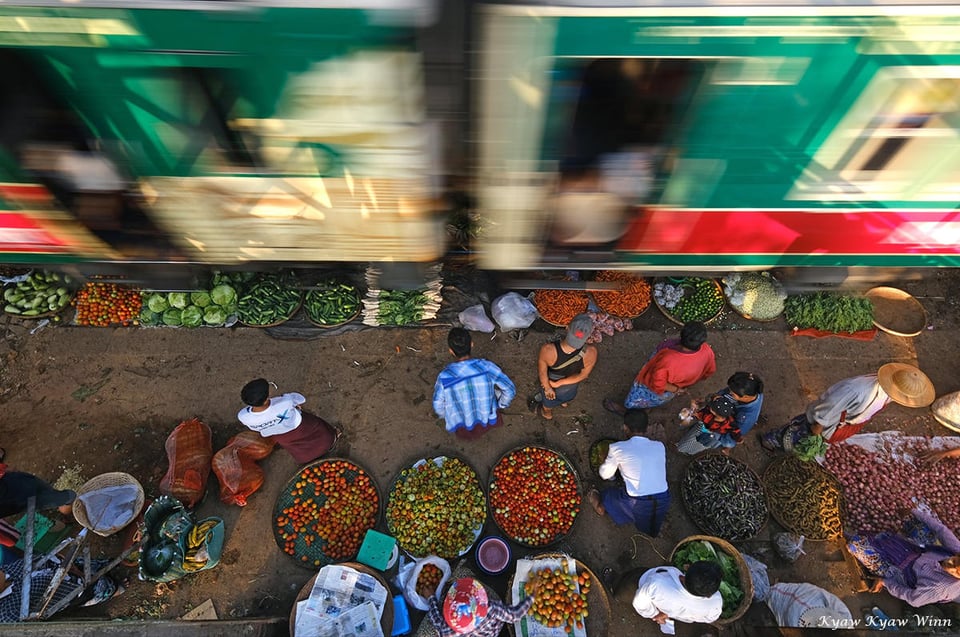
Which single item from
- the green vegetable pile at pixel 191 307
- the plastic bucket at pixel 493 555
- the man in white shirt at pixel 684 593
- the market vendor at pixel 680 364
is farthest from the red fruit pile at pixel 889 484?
the green vegetable pile at pixel 191 307

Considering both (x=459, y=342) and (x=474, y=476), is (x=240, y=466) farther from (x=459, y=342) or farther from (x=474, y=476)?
(x=459, y=342)

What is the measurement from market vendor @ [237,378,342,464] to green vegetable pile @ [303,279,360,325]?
144 cm

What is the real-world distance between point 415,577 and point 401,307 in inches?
121

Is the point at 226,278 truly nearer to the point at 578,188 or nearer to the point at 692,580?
the point at 578,188

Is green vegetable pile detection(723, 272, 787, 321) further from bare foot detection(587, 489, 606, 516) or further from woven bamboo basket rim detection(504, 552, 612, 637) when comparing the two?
woven bamboo basket rim detection(504, 552, 612, 637)

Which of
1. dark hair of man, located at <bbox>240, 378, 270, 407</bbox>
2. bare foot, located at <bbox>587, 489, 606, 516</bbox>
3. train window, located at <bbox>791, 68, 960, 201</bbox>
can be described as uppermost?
train window, located at <bbox>791, 68, 960, 201</bbox>

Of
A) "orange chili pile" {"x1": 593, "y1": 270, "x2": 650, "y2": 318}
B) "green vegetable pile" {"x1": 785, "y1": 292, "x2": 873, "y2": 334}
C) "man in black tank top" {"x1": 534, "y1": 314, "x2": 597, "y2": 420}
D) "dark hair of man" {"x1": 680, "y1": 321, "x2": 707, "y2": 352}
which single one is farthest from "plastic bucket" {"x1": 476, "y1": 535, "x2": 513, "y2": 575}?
"green vegetable pile" {"x1": 785, "y1": 292, "x2": 873, "y2": 334}

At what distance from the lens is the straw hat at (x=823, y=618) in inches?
163

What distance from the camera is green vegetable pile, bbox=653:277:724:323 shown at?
20.0 feet

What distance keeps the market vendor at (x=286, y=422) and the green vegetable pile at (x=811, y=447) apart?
5.02 meters

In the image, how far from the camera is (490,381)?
15.7 ft

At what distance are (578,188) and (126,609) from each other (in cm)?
596

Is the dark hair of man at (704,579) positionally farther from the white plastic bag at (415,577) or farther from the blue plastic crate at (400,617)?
the blue plastic crate at (400,617)

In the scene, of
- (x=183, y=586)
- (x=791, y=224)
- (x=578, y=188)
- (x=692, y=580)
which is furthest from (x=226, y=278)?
(x=791, y=224)
